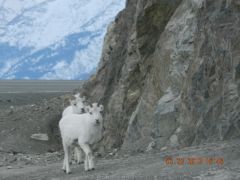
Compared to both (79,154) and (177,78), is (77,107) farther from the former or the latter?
(177,78)

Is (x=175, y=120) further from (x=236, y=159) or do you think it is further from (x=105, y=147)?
(x=236, y=159)

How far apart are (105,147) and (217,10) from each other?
7.65 metres

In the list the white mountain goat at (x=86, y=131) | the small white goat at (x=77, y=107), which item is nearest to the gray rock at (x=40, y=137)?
the small white goat at (x=77, y=107)

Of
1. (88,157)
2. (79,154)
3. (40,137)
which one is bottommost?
(40,137)

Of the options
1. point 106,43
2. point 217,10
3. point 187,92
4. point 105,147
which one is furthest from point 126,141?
point 106,43

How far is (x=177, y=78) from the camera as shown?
2072 centimetres

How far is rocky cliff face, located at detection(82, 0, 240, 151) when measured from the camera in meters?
18.1

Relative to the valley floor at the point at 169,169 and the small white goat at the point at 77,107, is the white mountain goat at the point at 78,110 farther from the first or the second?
→ the valley floor at the point at 169,169
